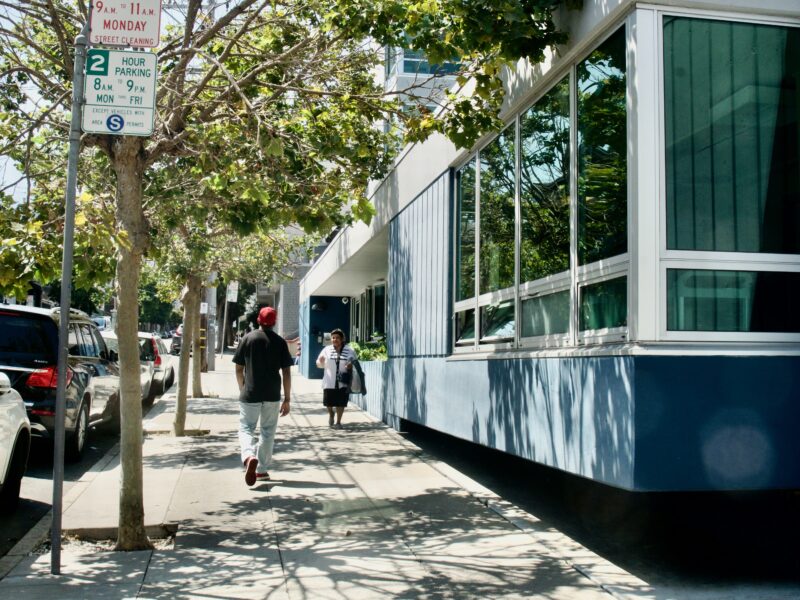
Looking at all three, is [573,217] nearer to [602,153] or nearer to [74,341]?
[602,153]

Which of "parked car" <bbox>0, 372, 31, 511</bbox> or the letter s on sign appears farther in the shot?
"parked car" <bbox>0, 372, 31, 511</bbox>

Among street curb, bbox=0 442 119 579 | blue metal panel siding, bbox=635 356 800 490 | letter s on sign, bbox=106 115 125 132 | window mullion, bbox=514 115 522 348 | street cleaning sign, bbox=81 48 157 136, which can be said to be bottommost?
street curb, bbox=0 442 119 579

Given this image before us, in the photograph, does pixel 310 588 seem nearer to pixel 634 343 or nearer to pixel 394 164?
pixel 634 343

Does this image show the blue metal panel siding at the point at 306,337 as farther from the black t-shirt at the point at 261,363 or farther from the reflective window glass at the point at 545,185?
the reflective window glass at the point at 545,185

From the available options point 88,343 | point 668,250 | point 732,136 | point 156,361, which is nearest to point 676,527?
point 668,250

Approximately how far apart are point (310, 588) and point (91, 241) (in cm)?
265

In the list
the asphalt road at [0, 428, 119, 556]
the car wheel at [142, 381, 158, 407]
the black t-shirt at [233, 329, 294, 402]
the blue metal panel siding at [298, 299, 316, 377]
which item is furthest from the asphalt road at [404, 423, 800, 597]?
the blue metal panel siding at [298, 299, 316, 377]

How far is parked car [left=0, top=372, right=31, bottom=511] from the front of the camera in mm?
6844

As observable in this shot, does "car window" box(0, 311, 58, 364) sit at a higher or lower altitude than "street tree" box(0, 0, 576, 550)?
lower

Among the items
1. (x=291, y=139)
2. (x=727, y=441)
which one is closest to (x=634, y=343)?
(x=727, y=441)

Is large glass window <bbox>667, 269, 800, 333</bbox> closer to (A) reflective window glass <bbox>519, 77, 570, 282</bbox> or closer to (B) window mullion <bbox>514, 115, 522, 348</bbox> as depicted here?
(A) reflective window glass <bbox>519, 77, 570, 282</bbox>

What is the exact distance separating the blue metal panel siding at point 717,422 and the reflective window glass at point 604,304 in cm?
59

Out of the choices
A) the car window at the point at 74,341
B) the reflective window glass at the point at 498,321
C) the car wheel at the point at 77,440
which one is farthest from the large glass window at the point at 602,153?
the car window at the point at 74,341

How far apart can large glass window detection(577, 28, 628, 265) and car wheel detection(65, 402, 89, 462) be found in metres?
6.81
